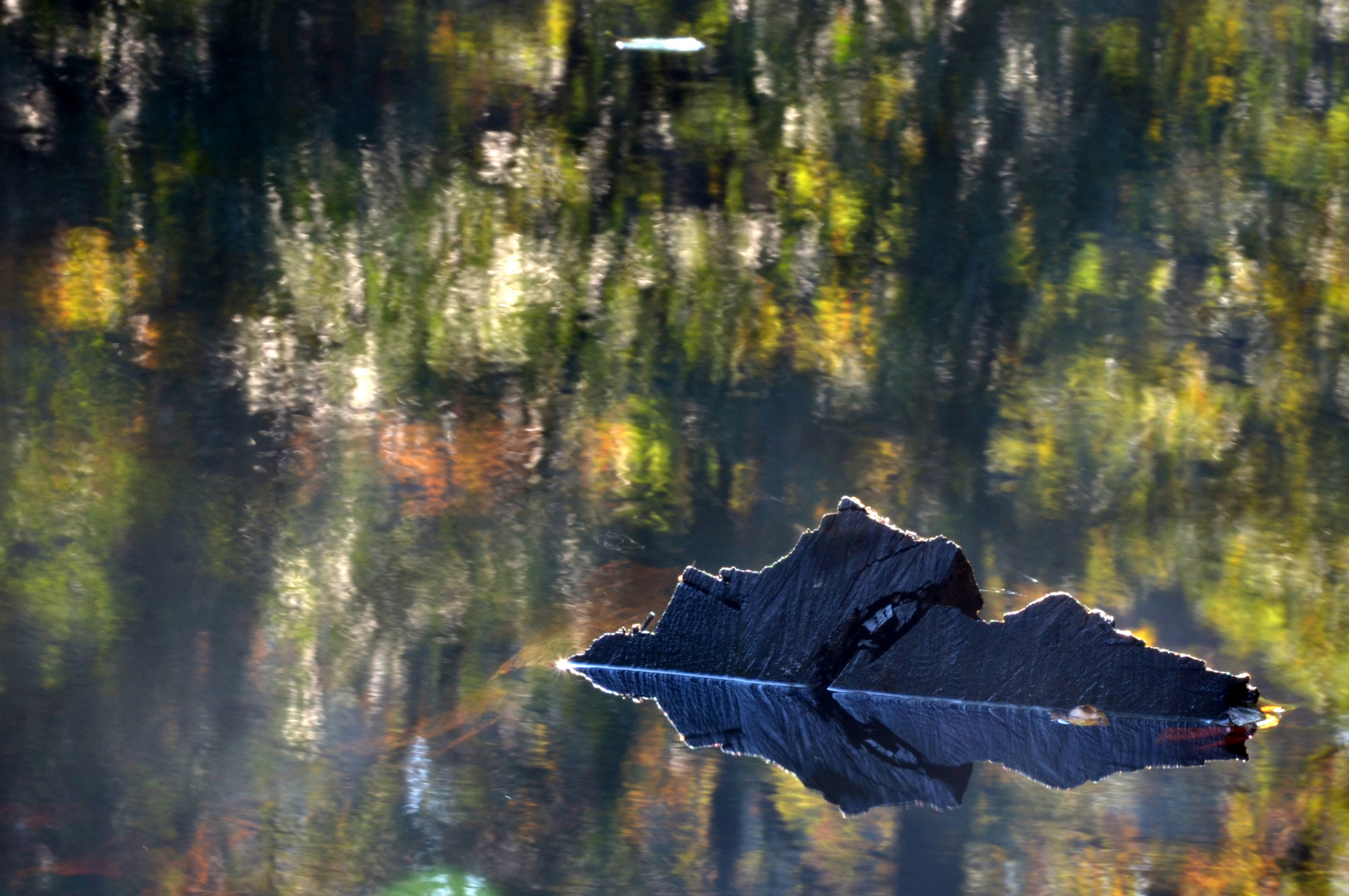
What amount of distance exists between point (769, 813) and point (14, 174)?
2116mm

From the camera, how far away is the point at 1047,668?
127cm

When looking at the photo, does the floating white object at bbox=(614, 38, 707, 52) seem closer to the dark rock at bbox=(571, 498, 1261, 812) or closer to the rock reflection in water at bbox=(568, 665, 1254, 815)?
the dark rock at bbox=(571, 498, 1261, 812)

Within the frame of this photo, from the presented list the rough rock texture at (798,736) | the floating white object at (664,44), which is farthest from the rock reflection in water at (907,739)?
the floating white object at (664,44)

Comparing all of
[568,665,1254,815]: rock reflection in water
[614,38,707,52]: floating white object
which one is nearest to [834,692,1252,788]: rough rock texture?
[568,665,1254,815]: rock reflection in water

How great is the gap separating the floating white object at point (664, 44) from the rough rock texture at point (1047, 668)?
1.80 metres

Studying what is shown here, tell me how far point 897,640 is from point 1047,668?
0.16 metres

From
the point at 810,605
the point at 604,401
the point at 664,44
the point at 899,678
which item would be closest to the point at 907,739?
the point at 899,678

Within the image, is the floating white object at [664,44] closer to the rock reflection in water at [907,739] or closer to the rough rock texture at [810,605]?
the rough rock texture at [810,605]

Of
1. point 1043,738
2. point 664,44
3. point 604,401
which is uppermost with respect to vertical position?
point 664,44

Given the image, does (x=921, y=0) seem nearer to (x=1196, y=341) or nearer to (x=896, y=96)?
(x=896, y=96)

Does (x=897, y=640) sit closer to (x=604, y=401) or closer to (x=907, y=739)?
(x=907, y=739)

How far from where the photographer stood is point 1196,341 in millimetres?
1972

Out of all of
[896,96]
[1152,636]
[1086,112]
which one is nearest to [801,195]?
[896,96]

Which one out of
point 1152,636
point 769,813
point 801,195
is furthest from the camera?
point 801,195
